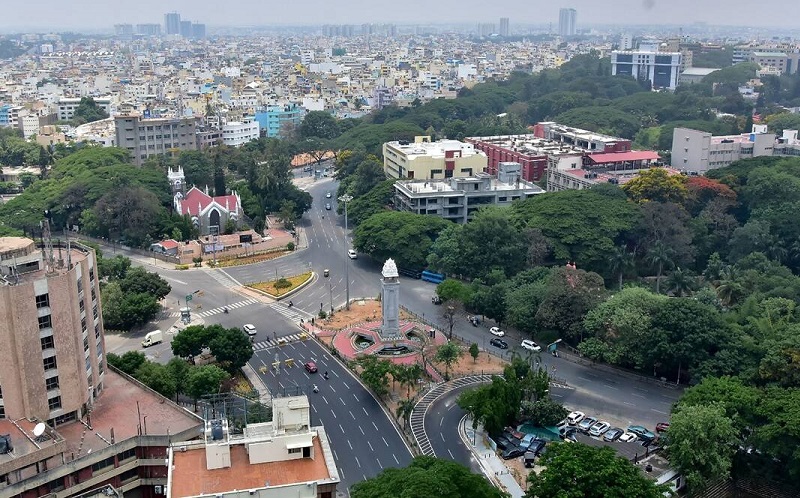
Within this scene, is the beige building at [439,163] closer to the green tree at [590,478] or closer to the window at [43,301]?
the window at [43,301]

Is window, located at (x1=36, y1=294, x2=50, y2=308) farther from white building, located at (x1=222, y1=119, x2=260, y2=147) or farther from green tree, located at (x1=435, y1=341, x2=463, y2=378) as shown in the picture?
white building, located at (x1=222, y1=119, x2=260, y2=147)

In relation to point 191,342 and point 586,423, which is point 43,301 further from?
point 586,423

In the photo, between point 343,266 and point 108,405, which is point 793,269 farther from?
point 108,405

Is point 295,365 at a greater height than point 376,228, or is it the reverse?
point 376,228

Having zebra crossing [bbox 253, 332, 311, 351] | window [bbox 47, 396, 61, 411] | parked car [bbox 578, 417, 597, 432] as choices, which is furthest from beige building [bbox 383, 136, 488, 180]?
window [bbox 47, 396, 61, 411]

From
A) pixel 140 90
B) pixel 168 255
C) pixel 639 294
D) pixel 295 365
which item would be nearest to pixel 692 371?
pixel 639 294

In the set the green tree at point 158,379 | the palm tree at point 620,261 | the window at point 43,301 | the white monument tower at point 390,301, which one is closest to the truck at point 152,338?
the green tree at point 158,379

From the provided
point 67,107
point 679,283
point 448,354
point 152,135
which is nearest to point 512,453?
point 448,354
